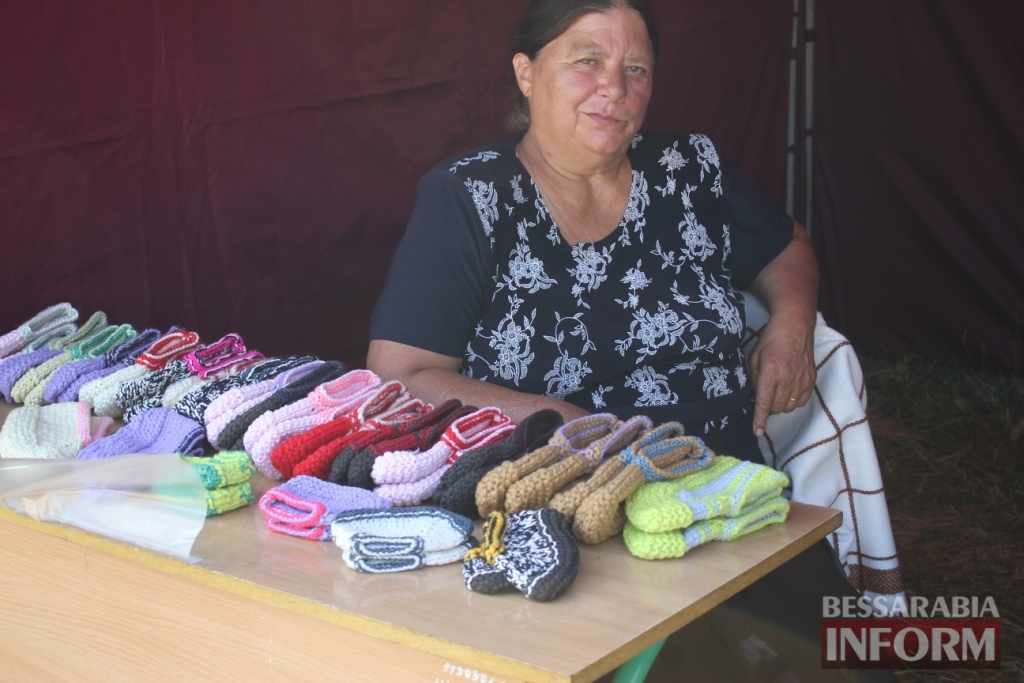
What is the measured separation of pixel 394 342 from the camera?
2195 millimetres

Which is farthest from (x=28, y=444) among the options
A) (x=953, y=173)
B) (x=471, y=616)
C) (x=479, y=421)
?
(x=953, y=173)

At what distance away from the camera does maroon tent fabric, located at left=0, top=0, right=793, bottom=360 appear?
2445mm

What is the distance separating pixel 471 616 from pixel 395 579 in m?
0.15

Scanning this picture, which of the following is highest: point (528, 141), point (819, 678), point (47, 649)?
point (528, 141)

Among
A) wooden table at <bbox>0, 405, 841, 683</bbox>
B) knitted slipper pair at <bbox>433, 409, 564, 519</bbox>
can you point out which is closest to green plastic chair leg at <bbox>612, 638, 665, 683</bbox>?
wooden table at <bbox>0, 405, 841, 683</bbox>

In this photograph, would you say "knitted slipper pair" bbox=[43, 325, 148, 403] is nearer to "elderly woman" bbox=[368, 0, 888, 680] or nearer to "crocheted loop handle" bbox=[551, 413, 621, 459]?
"elderly woman" bbox=[368, 0, 888, 680]

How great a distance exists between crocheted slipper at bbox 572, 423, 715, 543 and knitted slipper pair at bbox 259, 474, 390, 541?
326mm

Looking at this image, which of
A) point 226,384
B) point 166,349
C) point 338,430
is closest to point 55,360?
point 166,349

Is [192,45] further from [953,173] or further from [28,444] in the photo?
[953,173]

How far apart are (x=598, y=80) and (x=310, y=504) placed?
123 centimetres

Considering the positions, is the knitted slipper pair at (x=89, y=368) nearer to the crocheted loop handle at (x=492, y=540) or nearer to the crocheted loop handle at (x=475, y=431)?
the crocheted loop handle at (x=475, y=431)

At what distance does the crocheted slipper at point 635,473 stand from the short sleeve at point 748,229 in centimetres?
102

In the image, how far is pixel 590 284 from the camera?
92.0 inches

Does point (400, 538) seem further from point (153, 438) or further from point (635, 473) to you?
point (153, 438)
